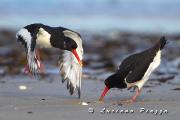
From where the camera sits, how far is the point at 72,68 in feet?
30.5

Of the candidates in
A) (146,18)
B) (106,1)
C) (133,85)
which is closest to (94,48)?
(133,85)

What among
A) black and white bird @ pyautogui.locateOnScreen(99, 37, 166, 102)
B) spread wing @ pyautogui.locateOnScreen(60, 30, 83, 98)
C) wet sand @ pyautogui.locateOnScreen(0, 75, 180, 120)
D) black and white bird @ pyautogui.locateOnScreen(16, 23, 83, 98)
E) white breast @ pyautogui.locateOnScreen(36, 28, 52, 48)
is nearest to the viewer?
wet sand @ pyautogui.locateOnScreen(0, 75, 180, 120)

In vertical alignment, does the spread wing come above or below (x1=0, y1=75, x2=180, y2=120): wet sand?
above

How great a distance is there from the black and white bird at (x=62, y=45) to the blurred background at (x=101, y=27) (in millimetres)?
1795

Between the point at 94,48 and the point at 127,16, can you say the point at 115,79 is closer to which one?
the point at 94,48

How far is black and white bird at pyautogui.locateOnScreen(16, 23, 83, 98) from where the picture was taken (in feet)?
29.0

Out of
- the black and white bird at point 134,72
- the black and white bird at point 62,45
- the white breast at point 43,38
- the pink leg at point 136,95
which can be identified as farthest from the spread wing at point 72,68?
the pink leg at point 136,95

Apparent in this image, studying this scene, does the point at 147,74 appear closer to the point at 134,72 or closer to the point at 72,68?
the point at 134,72

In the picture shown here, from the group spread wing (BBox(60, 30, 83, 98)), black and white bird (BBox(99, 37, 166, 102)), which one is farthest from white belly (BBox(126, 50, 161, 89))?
spread wing (BBox(60, 30, 83, 98))

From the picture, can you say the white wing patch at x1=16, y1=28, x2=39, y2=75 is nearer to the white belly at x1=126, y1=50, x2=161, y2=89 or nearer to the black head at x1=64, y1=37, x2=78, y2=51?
the black head at x1=64, y1=37, x2=78, y2=51

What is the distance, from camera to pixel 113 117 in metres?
7.10

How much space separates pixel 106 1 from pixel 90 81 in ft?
85.7

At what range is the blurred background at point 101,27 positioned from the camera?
43.9 ft

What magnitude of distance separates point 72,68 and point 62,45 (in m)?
0.42
